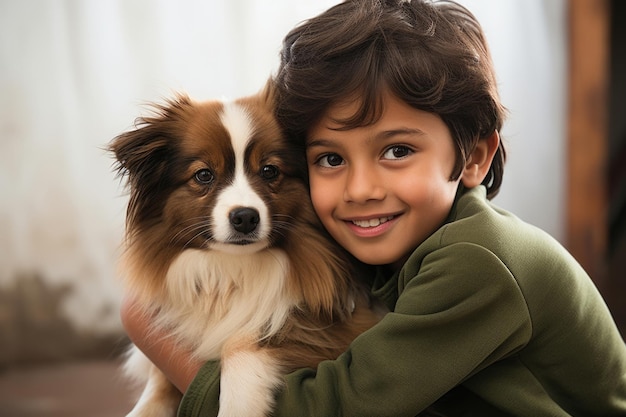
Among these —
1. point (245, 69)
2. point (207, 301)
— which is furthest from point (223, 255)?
point (245, 69)

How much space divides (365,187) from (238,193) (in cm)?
29

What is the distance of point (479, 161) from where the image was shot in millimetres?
1776

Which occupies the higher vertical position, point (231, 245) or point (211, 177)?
point (211, 177)

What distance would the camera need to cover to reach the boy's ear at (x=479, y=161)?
1744 mm

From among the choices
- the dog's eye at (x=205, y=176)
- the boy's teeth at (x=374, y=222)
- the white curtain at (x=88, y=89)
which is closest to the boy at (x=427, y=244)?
the boy's teeth at (x=374, y=222)

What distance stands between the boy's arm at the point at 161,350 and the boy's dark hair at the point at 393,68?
1.95ft

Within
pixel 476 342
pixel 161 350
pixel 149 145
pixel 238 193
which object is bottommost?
pixel 161 350

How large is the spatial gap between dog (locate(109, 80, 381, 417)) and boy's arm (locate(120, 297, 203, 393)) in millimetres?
27

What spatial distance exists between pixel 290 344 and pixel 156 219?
45 cm

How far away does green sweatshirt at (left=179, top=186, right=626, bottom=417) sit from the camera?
1.47 metres

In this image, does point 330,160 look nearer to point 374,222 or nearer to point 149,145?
point 374,222

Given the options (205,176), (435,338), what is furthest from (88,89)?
(435,338)

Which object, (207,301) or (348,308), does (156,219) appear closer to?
(207,301)

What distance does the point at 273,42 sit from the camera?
3.21m
